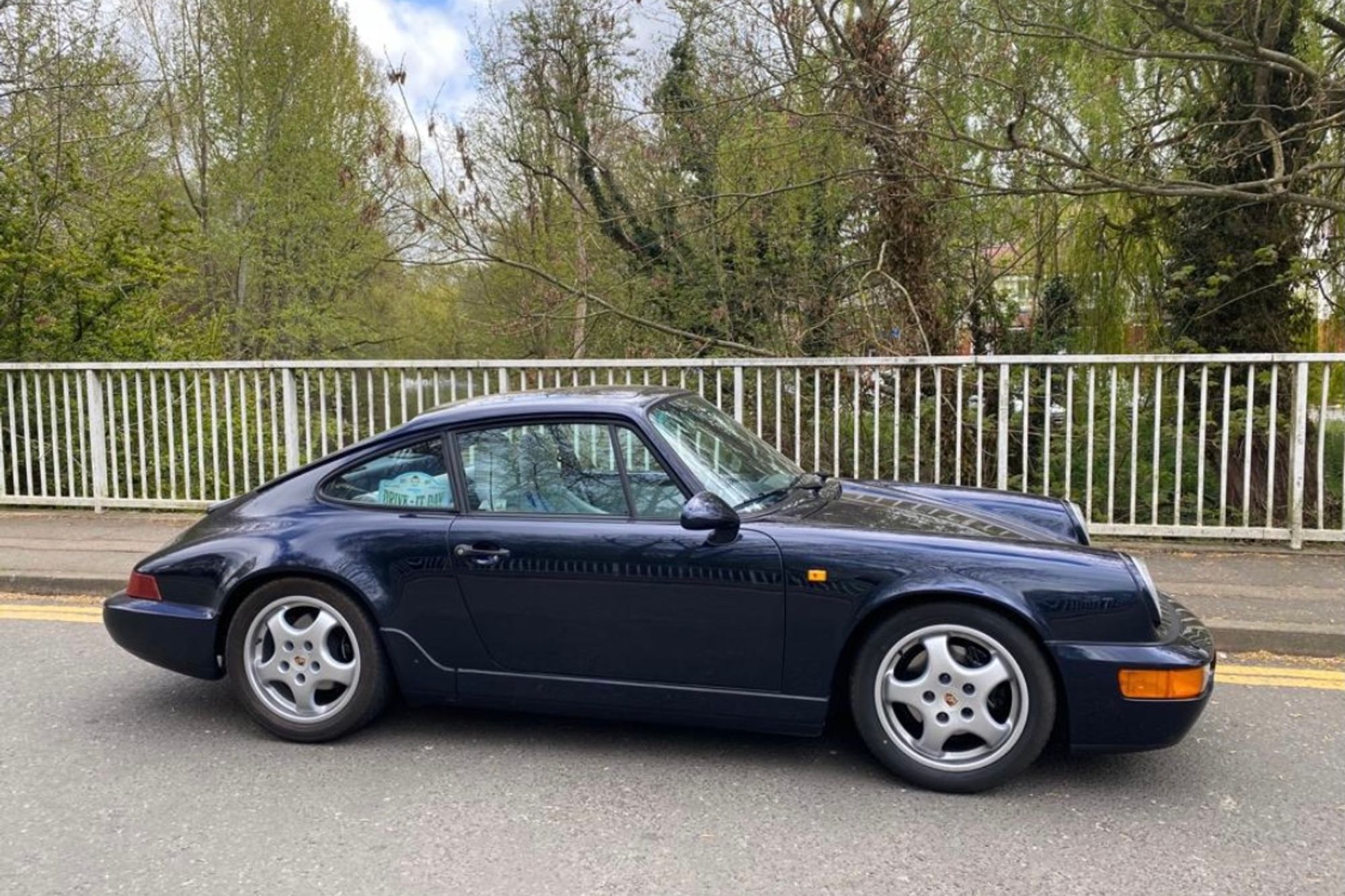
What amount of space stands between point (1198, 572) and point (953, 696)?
3859 millimetres

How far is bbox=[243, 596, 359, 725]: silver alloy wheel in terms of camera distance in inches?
148

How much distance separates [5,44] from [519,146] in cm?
616

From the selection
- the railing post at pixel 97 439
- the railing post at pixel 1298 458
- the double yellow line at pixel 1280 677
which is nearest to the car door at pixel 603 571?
the double yellow line at pixel 1280 677

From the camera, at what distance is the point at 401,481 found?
3.90m

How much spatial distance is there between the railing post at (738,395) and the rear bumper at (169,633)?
4.23 m

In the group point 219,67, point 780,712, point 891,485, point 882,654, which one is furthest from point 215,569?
point 219,67

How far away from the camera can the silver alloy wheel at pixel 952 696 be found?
3.18 metres

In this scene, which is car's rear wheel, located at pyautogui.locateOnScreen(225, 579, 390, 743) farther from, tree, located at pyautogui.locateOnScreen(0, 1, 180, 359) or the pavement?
tree, located at pyautogui.locateOnScreen(0, 1, 180, 359)

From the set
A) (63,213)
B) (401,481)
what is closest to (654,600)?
(401,481)

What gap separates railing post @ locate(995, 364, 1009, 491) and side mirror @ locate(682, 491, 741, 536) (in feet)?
13.8

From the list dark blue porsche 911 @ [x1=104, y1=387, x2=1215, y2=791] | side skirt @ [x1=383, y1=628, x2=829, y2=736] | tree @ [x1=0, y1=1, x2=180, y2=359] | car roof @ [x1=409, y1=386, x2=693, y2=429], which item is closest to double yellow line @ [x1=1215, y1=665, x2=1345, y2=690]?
dark blue porsche 911 @ [x1=104, y1=387, x2=1215, y2=791]

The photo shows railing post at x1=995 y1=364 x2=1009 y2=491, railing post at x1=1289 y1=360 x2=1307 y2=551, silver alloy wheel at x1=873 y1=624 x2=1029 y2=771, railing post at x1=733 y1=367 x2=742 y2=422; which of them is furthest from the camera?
railing post at x1=733 y1=367 x2=742 y2=422

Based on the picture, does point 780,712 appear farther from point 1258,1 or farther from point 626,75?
point 626,75

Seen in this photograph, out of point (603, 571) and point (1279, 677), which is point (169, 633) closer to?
point (603, 571)
